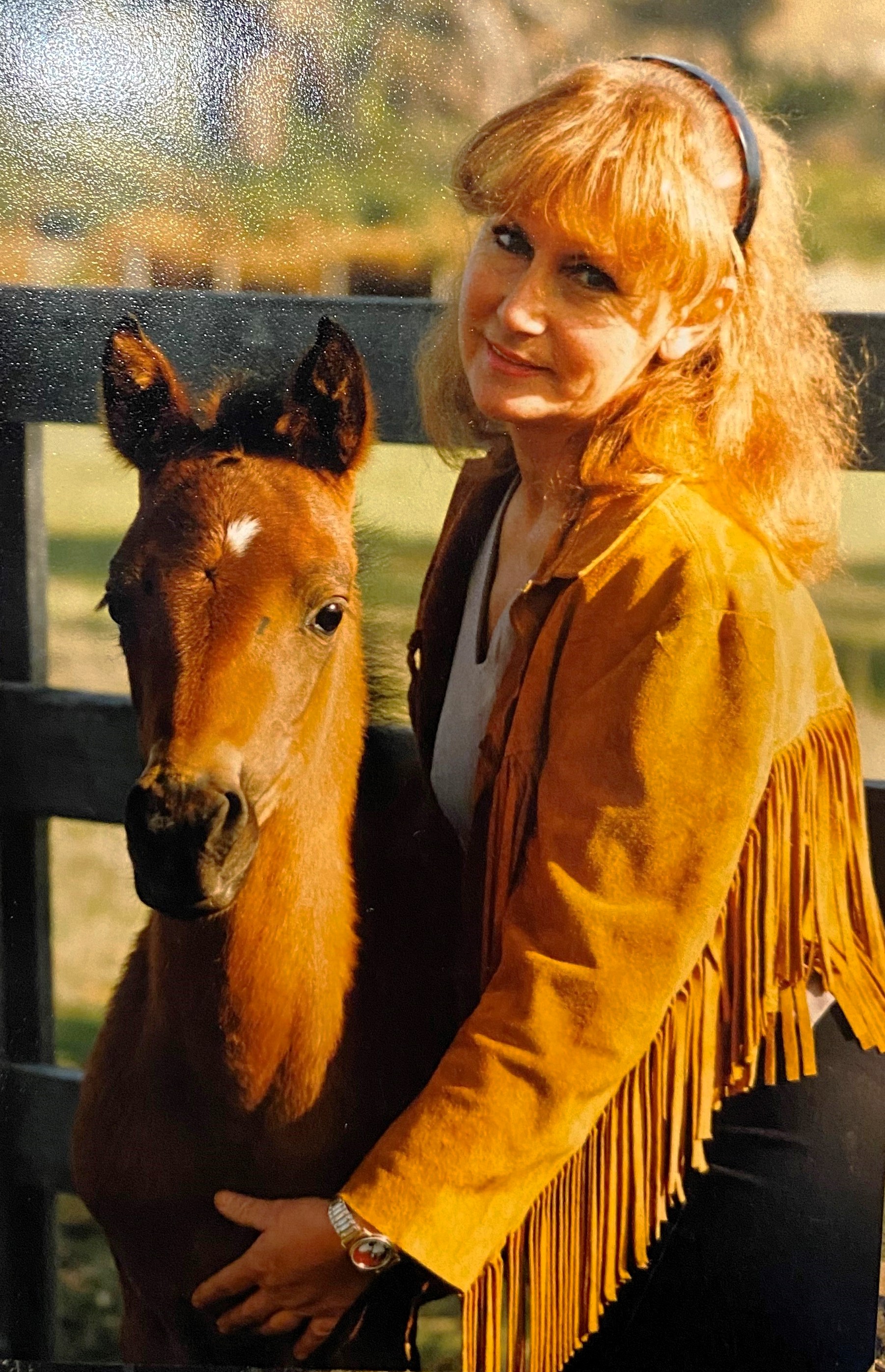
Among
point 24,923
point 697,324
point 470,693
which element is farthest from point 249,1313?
point 697,324

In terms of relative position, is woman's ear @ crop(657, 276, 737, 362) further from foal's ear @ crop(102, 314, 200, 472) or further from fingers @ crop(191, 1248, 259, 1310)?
fingers @ crop(191, 1248, 259, 1310)

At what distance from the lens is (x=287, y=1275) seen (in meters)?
1.81

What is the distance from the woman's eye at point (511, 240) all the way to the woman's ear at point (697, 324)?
0.72ft

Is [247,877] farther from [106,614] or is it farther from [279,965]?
[106,614]

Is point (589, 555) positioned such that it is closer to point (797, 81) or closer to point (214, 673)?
point (214, 673)

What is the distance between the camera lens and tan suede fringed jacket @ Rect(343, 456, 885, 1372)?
64.5 inches

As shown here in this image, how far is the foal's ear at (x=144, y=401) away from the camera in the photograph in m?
1.70

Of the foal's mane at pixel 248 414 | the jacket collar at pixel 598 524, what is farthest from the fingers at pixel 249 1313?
the foal's mane at pixel 248 414

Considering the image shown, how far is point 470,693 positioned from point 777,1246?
991mm

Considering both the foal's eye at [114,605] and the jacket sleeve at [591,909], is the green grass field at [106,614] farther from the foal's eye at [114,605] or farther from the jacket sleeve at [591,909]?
the jacket sleeve at [591,909]

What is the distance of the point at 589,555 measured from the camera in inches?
64.6

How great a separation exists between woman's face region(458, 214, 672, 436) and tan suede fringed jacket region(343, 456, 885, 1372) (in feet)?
0.38

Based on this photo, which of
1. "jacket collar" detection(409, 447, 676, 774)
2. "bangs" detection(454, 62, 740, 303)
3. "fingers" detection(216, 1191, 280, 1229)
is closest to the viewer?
"bangs" detection(454, 62, 740, 303)

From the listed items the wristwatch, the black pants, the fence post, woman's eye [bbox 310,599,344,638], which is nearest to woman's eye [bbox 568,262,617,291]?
woman's eye [bbox 310,599,344,638]
